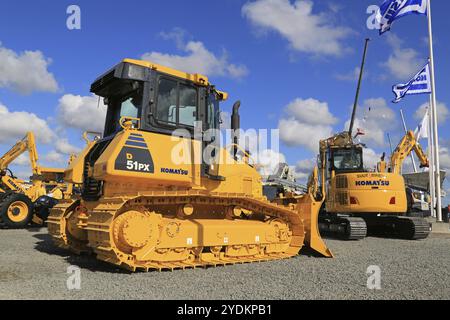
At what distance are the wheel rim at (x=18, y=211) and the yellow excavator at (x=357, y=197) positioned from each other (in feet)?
35.8

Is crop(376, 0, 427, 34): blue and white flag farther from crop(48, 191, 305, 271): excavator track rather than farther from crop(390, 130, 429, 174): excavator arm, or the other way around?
crop(48, 191, 305, 271): excavator track

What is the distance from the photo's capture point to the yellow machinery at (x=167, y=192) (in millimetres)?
6645

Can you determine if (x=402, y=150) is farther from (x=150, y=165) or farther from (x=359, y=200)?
(x=150, y=165)

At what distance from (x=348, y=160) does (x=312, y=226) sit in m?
7.32

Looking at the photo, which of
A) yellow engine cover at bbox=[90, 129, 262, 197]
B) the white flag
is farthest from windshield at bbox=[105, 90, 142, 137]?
the white flag

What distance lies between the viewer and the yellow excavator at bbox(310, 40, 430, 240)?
13055 millimetres

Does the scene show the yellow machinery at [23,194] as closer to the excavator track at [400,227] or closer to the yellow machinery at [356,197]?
the yellow machinery at [356,197]

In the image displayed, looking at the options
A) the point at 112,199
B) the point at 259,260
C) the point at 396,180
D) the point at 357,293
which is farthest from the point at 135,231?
the point at 396,180

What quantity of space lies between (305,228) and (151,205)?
359 cm

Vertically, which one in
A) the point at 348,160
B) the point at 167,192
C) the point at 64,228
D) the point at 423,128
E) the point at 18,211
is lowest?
the point at 64,228

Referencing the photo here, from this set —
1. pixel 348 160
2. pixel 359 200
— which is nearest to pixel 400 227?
pixel 359 200

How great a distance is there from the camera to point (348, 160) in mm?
15445

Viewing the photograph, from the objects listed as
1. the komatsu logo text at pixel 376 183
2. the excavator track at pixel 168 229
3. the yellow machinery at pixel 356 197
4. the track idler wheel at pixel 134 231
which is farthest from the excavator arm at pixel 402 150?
the track idler wheel at pixel 134 231
